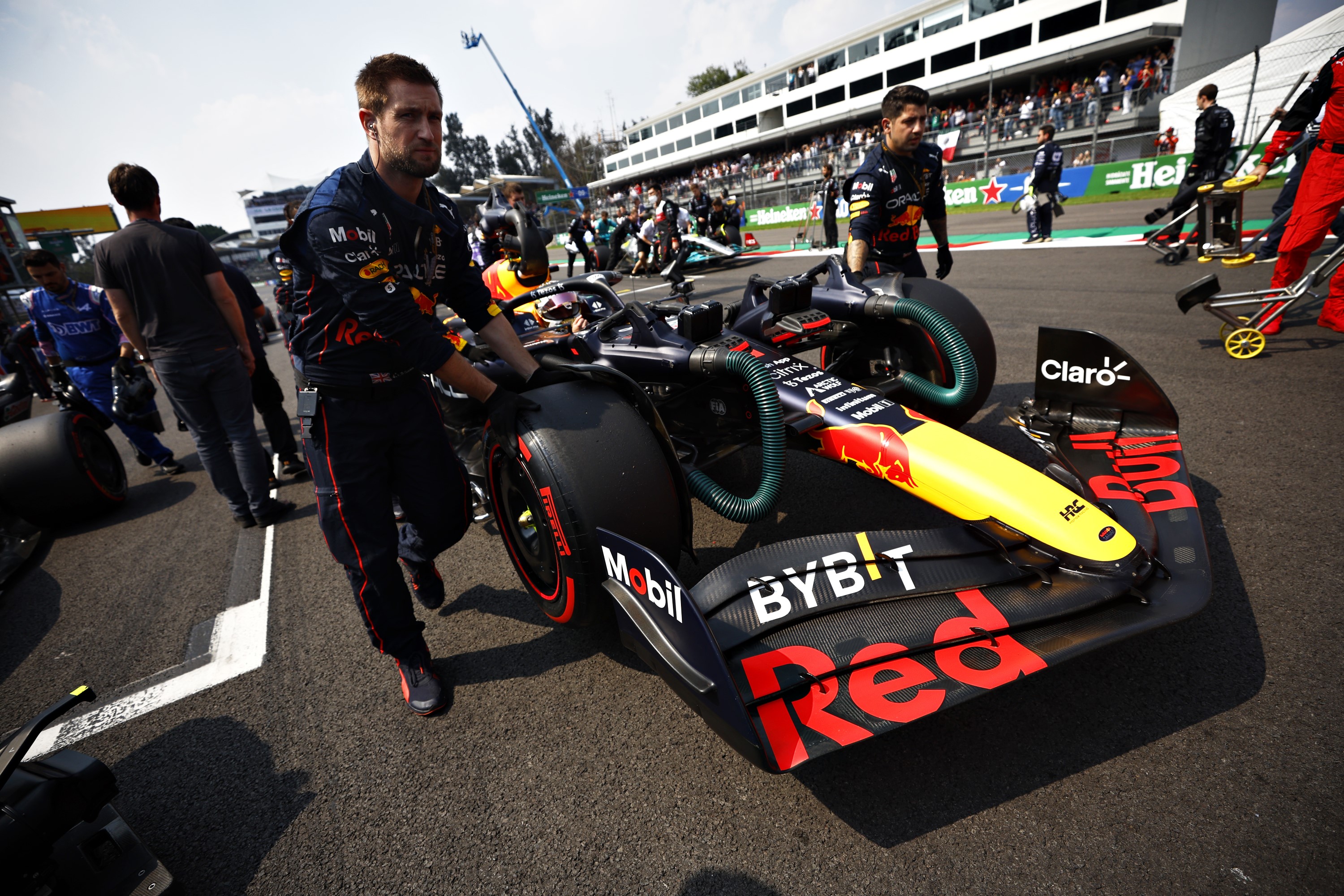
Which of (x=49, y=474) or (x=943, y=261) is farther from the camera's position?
(x=943, y=261)

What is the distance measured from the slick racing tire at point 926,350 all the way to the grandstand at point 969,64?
1871cm

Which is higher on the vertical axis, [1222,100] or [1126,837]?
[1222,100]

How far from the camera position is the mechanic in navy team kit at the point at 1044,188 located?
9.51 meters

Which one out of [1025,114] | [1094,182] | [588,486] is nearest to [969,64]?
[1025,114]

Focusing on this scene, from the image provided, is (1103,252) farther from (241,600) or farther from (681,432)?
(241,600)

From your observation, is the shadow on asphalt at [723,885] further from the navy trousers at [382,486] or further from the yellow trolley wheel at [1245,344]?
the yellow trolley wheel at [1245,344]

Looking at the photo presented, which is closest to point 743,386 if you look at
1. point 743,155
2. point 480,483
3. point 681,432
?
point 681,432

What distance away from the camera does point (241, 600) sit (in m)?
3.07

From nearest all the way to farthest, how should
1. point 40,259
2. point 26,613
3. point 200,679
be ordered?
point 200,679 → point 26,613 → point 40,259

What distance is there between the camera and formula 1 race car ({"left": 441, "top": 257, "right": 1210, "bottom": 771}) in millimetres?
1557

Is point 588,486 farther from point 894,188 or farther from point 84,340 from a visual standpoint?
point 84,340

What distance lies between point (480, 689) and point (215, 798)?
805 mm

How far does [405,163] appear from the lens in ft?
5.95

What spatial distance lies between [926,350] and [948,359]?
0.33 m
